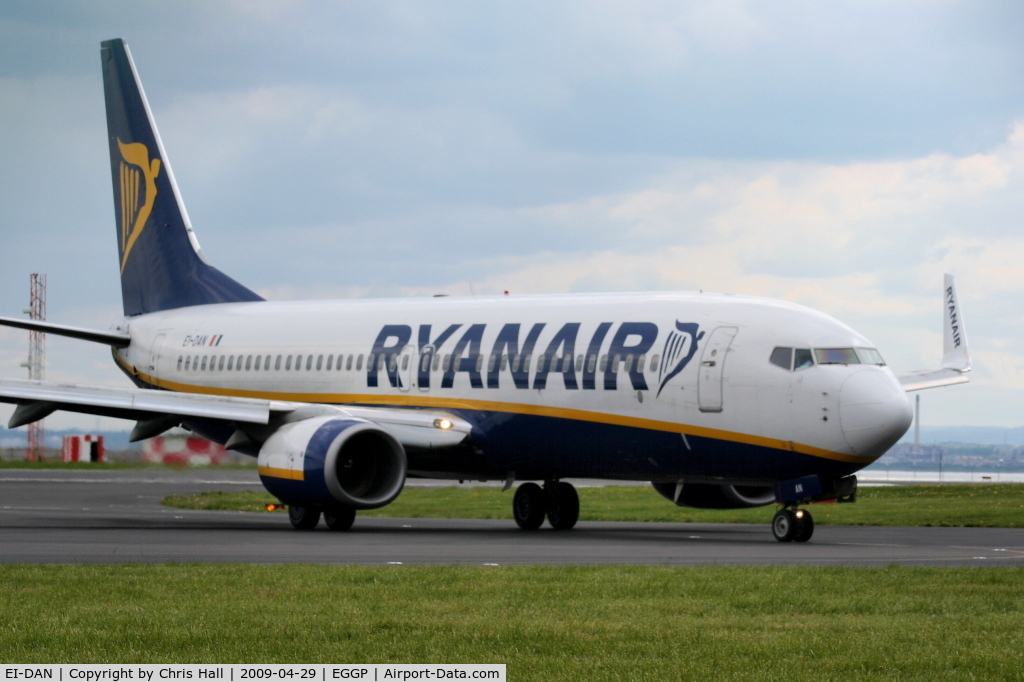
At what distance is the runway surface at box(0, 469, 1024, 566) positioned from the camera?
18.2 m

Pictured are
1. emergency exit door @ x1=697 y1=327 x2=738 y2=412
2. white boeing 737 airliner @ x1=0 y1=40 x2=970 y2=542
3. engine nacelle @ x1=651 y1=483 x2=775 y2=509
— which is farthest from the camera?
engine nacelle @ x1=651 y1=483 x2=775 y2=509

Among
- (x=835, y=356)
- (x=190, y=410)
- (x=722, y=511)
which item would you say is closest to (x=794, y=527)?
(x=835, y=356)

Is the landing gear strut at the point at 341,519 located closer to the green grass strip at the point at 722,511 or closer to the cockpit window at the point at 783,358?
the green grass strip at the point at 722,511

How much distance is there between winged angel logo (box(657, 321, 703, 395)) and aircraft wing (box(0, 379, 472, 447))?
13.7 ft

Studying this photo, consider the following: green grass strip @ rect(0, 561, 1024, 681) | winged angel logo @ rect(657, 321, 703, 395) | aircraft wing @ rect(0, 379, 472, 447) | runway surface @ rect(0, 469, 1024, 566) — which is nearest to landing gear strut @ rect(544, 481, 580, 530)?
runway surface @ rect(0, 469, 1024, 566)

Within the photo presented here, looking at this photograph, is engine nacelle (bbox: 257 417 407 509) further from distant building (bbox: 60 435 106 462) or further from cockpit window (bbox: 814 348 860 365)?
distant building (bbox: 60 435 106 462)

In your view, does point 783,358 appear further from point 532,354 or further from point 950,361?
point 950,361

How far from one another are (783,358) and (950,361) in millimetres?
13483

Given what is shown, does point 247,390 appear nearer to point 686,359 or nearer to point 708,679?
point 686,359

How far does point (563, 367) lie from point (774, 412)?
4.03 m

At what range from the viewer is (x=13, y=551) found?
1873 centimetres

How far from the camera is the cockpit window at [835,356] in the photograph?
21531 millimetres

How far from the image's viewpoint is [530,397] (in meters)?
24.7

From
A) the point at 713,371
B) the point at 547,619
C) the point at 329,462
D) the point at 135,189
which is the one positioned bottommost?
the point at 547,619
